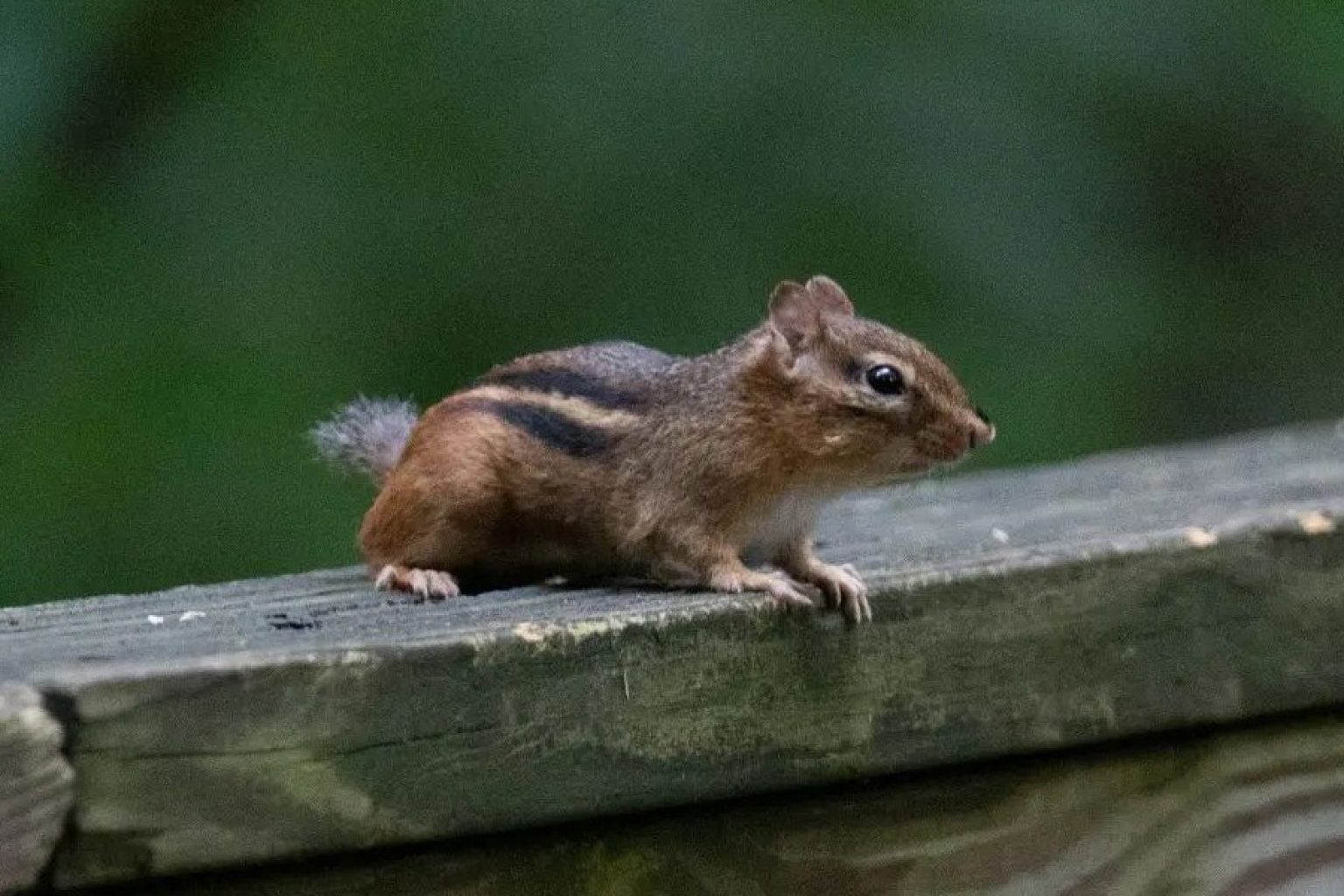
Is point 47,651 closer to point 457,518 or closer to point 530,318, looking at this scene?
point 457,518

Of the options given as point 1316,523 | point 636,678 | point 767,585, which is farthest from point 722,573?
point 1316,523

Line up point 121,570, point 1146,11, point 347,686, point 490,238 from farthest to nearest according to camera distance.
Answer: point 1146,11 < point 490,238 < point 121,570 < point 347,686

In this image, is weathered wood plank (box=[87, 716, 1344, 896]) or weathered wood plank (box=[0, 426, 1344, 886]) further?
weathered wood plank (box=[87, 716, 1344, 896])

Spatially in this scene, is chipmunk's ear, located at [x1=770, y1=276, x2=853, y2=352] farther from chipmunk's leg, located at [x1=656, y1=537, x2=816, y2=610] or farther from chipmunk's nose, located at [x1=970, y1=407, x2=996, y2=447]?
chipmunk's leg, located at [x1=656, y1=537, x2=816, y2=610]

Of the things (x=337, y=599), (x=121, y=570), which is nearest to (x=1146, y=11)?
(x=121, y=570)

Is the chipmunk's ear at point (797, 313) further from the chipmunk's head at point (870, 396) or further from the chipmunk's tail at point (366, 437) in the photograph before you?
the chipmunk's tail at point (366, 437)

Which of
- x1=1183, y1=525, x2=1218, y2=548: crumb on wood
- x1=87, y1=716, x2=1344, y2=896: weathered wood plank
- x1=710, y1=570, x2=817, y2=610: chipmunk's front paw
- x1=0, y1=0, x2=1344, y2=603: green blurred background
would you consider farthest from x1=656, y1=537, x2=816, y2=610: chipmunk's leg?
x1=0, y1=0, x2=1344, y2=603: green blurred background

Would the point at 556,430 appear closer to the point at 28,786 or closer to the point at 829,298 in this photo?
the point at 829,298
